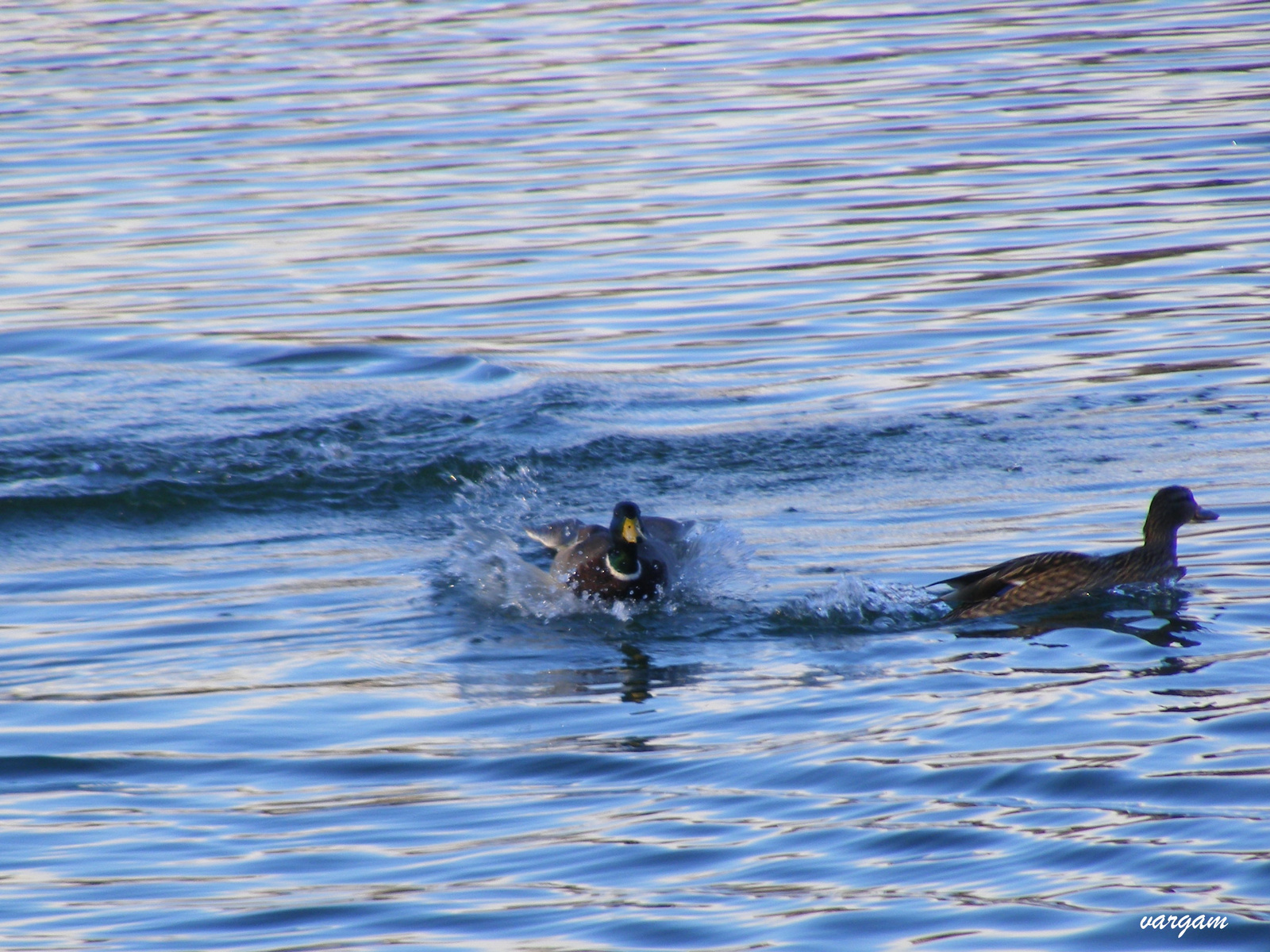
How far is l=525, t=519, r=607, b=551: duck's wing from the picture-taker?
10383mm

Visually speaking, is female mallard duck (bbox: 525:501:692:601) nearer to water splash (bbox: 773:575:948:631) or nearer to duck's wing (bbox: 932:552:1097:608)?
water splash (bbox: 773:575:948:631)

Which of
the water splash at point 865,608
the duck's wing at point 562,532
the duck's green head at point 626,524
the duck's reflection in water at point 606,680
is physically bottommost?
the duck's reflection in water at point 606,680

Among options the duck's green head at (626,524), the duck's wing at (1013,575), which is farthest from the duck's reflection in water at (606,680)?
the duck's wing at (1013,575)

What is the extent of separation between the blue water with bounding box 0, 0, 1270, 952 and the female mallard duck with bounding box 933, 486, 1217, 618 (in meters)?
0.11

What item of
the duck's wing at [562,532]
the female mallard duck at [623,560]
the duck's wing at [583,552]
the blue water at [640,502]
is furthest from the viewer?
the duck's wing at [562,532]

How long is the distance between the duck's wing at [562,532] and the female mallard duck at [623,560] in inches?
4.5

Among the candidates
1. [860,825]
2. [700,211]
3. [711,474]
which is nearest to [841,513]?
[711,474]

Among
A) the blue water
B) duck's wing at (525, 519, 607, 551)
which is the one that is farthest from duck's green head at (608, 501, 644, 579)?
duck's wing at (525, 519, 607, 551)

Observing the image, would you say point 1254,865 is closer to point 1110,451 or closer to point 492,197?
point 1110,451

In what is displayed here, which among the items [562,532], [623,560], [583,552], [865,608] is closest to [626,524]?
[623,560]

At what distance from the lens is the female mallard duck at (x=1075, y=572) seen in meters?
8.66

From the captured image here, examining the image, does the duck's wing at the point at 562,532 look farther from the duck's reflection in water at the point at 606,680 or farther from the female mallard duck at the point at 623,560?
the duck's reflection in water at the point at 606,680

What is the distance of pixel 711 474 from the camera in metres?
11.5

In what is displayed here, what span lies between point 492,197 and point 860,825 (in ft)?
45.2
